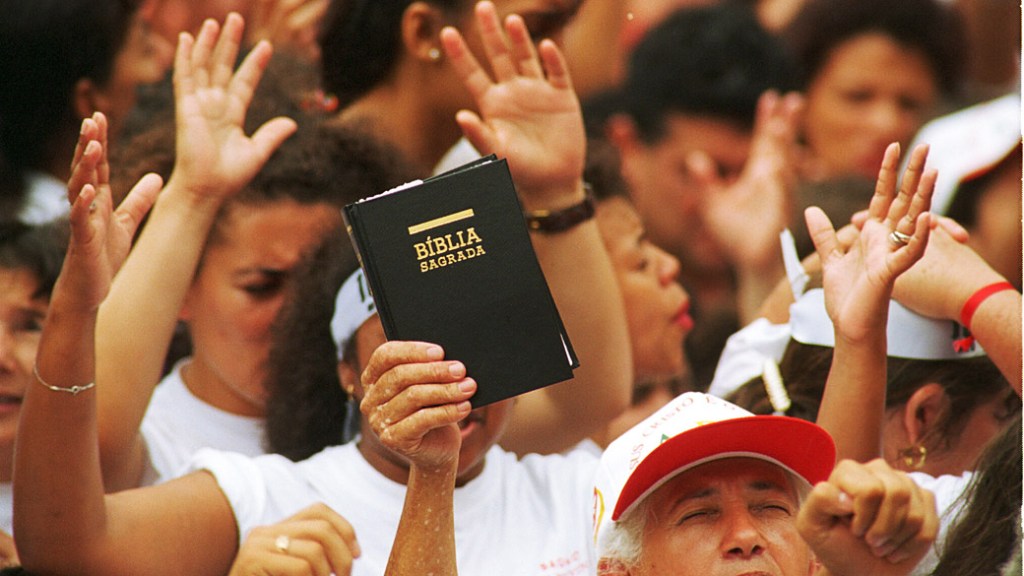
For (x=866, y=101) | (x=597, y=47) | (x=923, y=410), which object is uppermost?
(x=597, y=47)

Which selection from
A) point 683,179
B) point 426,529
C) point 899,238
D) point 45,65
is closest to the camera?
point 426,529

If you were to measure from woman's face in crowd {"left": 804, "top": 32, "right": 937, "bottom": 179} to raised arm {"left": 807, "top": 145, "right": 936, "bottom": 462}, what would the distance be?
309 cm

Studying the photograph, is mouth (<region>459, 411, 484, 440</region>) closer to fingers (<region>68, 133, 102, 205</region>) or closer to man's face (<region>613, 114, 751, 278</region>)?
fingers (<region>68, 133, 102, 205</region>)

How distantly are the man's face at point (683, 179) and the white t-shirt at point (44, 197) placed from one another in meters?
2.21

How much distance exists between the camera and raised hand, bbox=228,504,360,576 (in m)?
2.41

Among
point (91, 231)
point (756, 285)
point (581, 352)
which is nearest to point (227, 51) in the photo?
point (91, 231)

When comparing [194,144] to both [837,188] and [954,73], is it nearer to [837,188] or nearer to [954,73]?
[837,188]

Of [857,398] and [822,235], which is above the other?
A: [822,235]

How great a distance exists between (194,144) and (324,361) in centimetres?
53

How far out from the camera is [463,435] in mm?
2764

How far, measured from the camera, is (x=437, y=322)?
86.4 inches

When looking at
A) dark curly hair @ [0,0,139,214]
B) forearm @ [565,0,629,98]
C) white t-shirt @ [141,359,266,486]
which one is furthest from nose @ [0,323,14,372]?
forearm @ [565,0,629,98]

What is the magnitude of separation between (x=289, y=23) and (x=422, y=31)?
69cm

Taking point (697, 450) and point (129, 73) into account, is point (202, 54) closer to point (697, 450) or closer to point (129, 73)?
point (129, 73)
